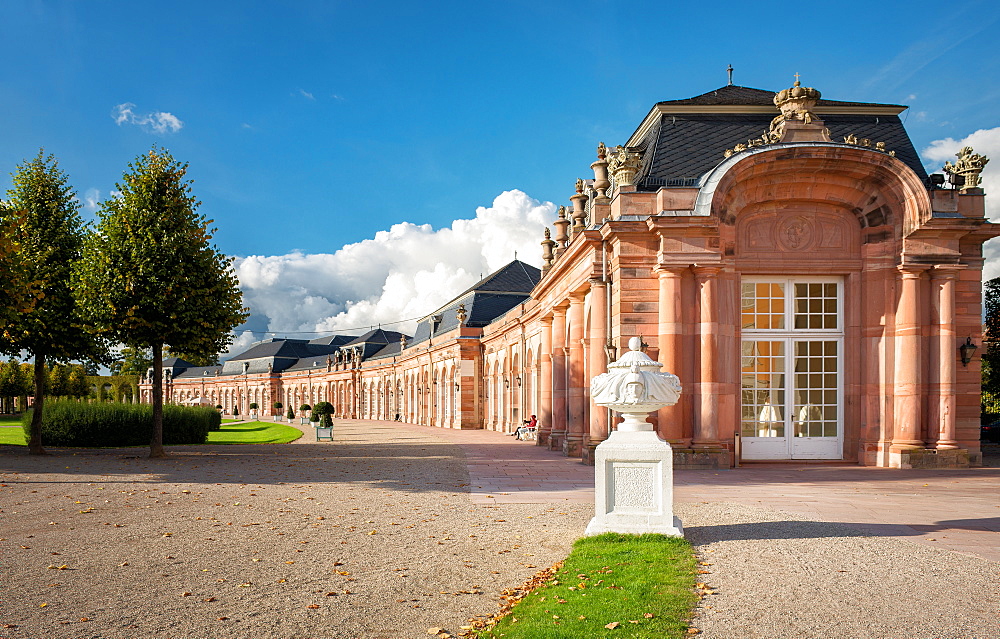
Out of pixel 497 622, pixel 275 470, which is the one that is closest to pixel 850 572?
pixel 497 622

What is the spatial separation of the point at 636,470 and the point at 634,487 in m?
0.19

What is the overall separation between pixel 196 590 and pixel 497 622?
2.77 meters

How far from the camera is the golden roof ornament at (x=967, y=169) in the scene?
17.0 metres

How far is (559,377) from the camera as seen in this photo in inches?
939

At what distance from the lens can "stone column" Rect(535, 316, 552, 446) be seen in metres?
25.8

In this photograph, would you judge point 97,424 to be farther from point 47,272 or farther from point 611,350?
point 611,350

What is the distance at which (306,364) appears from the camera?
100938mm

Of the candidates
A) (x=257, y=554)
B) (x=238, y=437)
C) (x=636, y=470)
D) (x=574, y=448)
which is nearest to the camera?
(x=257, y=554)

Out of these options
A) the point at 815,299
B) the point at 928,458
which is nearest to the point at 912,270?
the point at 815,299

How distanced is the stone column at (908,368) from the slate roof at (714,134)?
2.83 metres

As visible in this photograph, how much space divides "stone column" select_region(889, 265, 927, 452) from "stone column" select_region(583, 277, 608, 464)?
20.7 ft

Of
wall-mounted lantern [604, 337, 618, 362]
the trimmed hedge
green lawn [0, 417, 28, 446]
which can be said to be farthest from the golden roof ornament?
green lawn [0, 417, 28, 446]

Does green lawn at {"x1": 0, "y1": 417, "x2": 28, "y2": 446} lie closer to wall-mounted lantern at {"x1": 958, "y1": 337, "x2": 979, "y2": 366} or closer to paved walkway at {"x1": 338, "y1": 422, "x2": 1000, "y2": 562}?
paved walkway at {"x1": 338, "y1": 422, "x2": 1000, "y2": 562}

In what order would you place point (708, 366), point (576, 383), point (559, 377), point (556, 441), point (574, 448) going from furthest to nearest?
point (559, 377) < point (556, 441) < point (576, 383) < point (574, 448) < point (708, 366)
